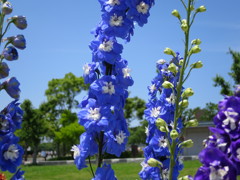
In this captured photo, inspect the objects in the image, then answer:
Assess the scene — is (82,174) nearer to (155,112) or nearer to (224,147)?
(155,112)

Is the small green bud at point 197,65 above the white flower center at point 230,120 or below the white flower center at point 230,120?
above

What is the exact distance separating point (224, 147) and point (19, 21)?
152cm

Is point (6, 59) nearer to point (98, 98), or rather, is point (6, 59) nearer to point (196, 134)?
point (98, 98)

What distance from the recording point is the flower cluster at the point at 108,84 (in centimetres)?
240

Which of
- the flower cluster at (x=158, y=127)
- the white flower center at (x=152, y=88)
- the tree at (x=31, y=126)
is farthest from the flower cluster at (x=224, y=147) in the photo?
the tree at (x=31, y=126)

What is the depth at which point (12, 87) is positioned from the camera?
2.11 metres

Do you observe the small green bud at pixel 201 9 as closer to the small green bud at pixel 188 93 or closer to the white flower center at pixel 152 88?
the small green bud at pixel 188 93

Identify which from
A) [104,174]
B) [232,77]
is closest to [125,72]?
[104,174]

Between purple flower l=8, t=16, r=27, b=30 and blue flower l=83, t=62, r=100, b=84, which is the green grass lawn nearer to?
blue flower l=83, t=62, r=100, b=84

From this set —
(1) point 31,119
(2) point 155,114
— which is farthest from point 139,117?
(2) point 155,114

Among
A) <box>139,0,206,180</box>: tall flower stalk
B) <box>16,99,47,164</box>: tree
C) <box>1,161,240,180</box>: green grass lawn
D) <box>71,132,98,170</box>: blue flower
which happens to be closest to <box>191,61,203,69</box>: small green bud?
<box>139,0,206,180</box>: tall flower stalk

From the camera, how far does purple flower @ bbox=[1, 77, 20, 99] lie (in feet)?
6.90

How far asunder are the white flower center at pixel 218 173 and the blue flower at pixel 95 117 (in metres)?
1.11

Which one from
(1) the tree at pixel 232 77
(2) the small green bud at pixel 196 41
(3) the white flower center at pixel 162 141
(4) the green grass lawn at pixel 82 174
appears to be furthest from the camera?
(1) the tree at pixel 232 77
